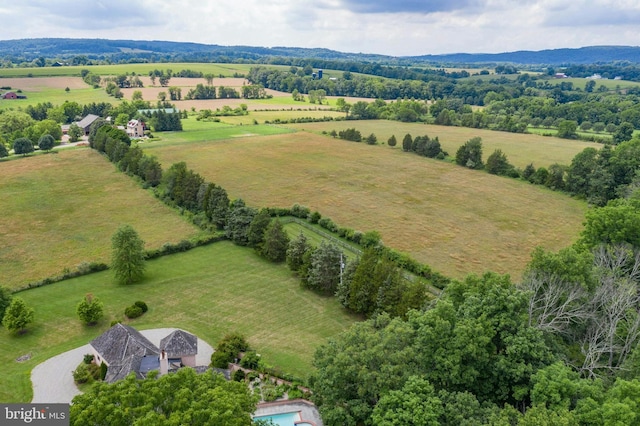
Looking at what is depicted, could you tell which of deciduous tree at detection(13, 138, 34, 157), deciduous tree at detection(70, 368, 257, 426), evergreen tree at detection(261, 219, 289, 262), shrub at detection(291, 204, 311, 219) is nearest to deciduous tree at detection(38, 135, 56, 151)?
deciduous tree at detection(13, 138, 34, 157)

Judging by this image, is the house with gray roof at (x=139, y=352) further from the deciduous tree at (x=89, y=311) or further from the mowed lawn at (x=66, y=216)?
the mowed lawn at (x=66, y=216)

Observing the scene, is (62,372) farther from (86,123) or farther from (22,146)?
(86,123)

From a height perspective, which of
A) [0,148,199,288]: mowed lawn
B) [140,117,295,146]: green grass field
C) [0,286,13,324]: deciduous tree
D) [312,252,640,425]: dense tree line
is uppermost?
[312,252,640,425]: dense tree line

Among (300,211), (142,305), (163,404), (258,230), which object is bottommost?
(142,305)

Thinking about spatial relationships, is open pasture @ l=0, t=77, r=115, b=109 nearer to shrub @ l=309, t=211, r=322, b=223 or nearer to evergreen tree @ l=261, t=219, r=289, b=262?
shrub @ l=309, t=211, r=322, b=223

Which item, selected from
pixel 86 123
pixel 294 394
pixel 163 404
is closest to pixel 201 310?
pixel 294 394
